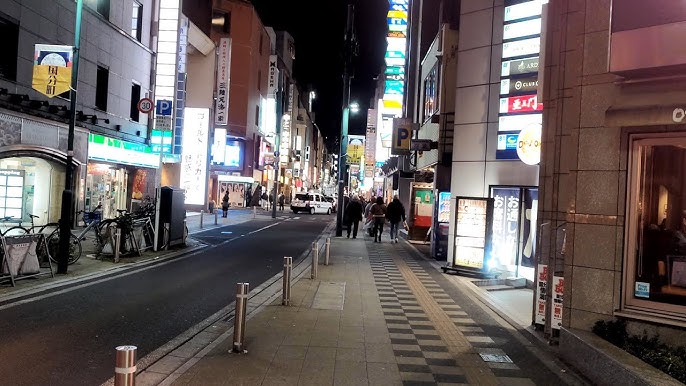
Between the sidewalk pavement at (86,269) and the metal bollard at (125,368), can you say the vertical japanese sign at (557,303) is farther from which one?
the sidewalk pavement at (86,269)

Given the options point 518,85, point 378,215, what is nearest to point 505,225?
point 518,85

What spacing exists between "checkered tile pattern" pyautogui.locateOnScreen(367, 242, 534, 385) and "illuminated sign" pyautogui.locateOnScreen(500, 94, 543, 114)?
17.3ft

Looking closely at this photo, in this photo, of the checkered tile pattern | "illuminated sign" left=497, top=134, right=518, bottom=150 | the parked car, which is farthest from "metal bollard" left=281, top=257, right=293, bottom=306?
the parked car

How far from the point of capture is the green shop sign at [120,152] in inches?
896

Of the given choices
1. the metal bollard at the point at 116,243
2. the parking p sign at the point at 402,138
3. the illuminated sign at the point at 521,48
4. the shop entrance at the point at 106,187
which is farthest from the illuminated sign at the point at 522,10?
the shop entrance at the point at 106,187

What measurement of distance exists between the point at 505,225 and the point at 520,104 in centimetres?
337

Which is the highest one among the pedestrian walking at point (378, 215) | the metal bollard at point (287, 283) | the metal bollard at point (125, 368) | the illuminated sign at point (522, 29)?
the illuminated sign at point (522, 29)

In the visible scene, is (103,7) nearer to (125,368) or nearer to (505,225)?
(505,225)

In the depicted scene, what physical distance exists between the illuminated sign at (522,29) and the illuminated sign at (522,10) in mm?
172

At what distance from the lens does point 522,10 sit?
1486cm

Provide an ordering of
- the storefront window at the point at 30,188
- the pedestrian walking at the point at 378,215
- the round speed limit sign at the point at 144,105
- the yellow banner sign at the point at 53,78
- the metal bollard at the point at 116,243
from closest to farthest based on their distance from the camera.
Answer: the yellow banner sign at the point at 53,78 < the metal bollard at the point at 116,243 < the storefront window at the point at 30,188 < the pedestrian walking at the point at 378,215 < the round speed limit sign at the point at 144,105

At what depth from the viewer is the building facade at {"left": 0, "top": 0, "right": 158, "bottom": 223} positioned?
57.7 ft

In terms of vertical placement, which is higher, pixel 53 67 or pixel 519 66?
pixel 519 66

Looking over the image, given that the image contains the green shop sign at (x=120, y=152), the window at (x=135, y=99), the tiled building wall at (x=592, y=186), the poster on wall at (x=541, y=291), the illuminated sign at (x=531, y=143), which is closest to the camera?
the tiled building wall at (x=592, y=186)
